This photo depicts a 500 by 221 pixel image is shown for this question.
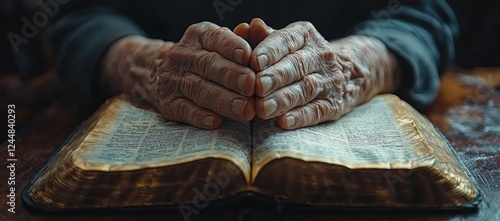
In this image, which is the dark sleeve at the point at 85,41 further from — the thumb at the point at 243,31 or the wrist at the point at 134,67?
the thumb at the point at 243,31

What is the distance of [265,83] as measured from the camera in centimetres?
85

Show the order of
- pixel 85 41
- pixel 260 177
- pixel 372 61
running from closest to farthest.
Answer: pixel 260 177
pixel 372 61
pixel 85 41

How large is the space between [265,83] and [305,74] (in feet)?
0.35

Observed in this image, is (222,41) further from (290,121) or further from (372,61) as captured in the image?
(372,61)

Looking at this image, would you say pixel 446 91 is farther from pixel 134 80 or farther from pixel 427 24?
pixel 134 80

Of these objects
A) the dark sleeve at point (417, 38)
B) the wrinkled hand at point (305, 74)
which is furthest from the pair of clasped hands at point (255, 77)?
the dark sleeve at point (417, 38)

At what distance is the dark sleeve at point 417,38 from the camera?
1188mm

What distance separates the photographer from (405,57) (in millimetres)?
1175

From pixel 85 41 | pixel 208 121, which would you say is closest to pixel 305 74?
pixel 208 121

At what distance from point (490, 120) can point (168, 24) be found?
2.20 feet

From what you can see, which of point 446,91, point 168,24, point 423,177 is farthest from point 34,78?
point 423,177

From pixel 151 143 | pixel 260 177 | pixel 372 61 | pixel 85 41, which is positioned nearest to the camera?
pixel 260 177

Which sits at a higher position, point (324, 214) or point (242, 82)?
point (242, 82)

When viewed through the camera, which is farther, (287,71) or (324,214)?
(287,71)
